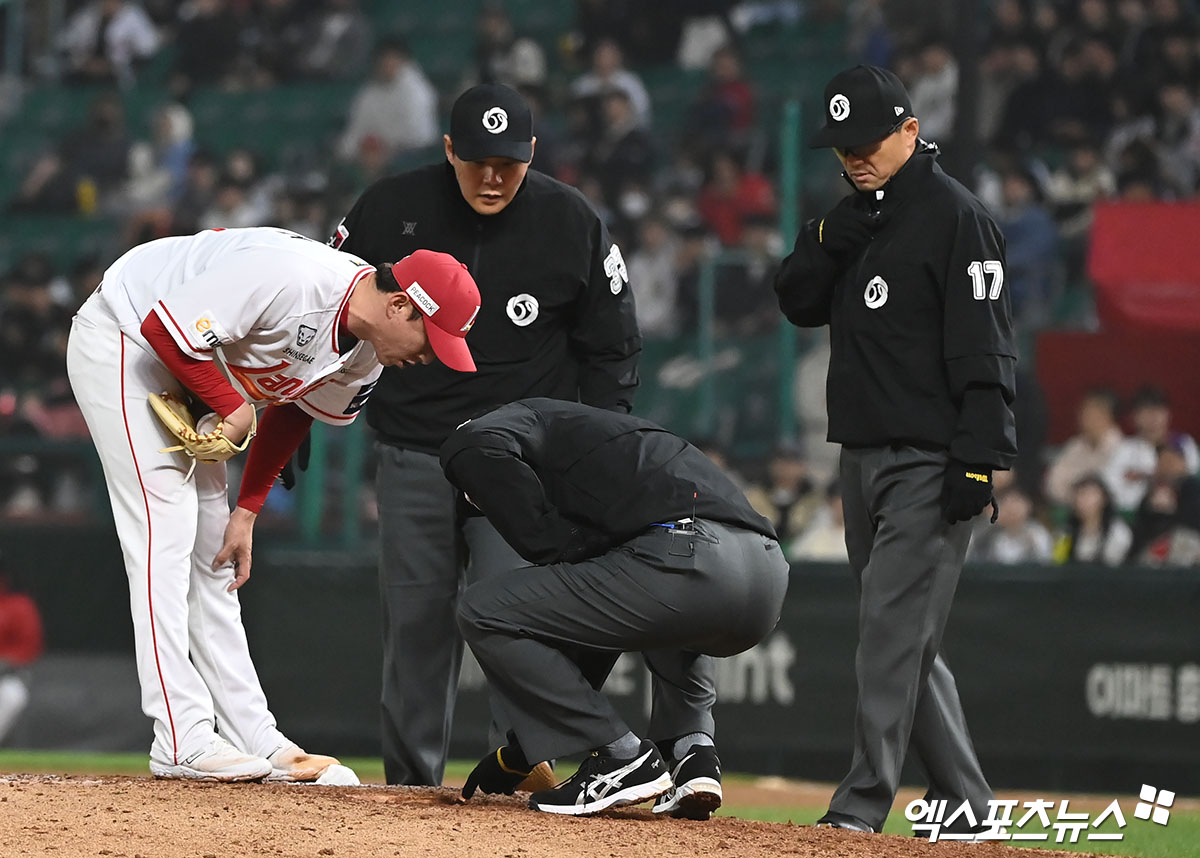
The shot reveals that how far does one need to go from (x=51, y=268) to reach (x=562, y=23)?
5.28 metres

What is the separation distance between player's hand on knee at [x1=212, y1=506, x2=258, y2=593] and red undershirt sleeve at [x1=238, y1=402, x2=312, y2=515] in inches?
1.5

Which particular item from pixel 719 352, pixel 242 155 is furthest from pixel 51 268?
pixel 719 352

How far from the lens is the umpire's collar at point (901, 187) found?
5.17m

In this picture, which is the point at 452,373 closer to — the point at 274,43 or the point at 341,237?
the point at 341,237

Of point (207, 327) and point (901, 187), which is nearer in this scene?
point (207, 327)

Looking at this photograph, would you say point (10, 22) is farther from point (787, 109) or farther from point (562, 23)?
point (787, 109)

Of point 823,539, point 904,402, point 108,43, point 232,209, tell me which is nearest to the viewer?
point 904,402

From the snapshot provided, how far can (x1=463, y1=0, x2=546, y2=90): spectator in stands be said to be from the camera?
1541cm

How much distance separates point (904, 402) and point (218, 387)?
2.03 metres

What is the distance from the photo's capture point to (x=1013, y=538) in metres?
9.96

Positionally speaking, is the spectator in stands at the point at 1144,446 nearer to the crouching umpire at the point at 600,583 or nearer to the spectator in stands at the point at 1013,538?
the spectator in stands at the point at 1013,538

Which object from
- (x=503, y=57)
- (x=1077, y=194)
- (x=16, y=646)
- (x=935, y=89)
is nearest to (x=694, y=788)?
(x=16, y=646)

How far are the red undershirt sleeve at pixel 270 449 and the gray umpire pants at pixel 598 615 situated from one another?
987mm

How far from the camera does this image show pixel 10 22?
57.4 feet
